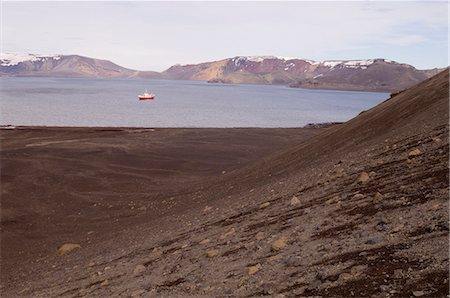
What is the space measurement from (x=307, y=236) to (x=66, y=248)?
9388mm

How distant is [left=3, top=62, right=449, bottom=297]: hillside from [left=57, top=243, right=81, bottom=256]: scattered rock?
0.36 metres

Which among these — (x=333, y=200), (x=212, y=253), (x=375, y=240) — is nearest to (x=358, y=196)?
(x=333, y=200)

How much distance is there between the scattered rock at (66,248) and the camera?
15311 mm

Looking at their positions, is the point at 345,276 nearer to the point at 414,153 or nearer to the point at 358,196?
the point at 358,196

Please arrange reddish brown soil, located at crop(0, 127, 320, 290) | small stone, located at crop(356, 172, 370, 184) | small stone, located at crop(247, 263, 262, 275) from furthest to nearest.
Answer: reddish brown soil, located at crop(0, 127, 320, 290), small stone, located at crop(356, 172, 370, 184), small stone, located at crop(247, 263, 262, 275)

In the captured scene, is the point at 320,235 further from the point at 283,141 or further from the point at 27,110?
the point at 27,110

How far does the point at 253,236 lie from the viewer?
10.5 m

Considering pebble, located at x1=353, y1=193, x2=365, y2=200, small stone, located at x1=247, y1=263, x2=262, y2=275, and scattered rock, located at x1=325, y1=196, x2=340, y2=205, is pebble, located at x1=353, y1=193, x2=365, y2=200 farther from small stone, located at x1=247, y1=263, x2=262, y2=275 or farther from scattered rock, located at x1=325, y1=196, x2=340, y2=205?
small stone, located at x1=247, y1=263, x2=262, y2=275

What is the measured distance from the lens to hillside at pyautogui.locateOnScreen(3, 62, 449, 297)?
6785 mm

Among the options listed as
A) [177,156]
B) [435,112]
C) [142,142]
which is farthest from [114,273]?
[142,142]

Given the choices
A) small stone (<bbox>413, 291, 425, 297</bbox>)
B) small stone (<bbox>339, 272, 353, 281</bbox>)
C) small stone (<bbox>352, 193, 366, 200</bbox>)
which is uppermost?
small stone (<bbox>352, 193, 366, 200</bbox>)

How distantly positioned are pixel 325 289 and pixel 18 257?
1246 centimetres

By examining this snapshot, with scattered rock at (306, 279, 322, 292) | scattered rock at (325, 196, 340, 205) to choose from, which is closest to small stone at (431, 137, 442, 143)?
scattered rock at (325, 196, 340, 205)

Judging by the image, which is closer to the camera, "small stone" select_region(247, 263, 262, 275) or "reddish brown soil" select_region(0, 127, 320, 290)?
"small stone" select_region(247, 263, 262, 275)
